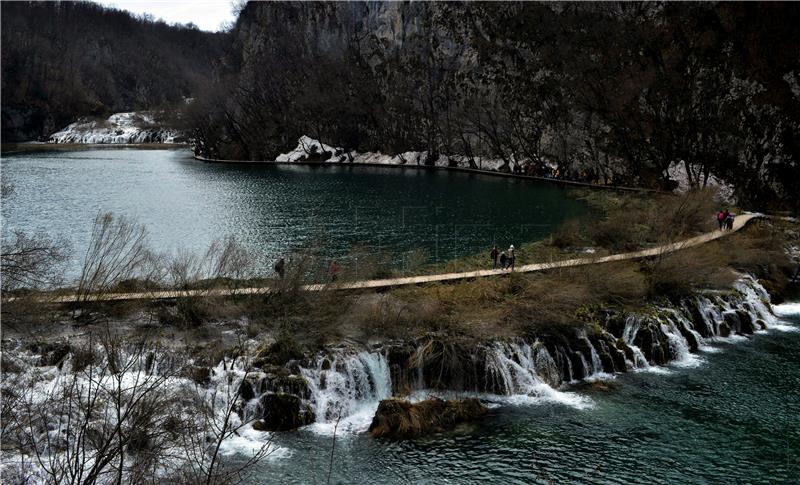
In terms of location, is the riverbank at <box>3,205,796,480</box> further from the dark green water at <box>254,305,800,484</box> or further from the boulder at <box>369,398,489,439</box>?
the dark green water at <box>254,305,800,484</box>

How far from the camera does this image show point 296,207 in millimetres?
66250

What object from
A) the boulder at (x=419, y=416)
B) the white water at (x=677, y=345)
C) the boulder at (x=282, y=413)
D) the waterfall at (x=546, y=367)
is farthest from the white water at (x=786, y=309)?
the boulder at (x=282, y=413)

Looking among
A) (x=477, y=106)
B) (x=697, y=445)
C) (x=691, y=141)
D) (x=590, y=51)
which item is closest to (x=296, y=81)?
(x=477, y=106)

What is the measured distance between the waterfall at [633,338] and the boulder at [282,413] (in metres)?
15.6

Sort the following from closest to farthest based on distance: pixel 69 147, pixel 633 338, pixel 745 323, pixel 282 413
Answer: pixel 282 413
pixel 633 338
pixel 745 323
pixel 69 147

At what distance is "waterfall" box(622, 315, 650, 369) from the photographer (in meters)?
29.0

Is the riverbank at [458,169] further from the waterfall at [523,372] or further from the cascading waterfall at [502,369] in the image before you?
the waterfall at [523,372]

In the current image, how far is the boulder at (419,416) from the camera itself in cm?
2253

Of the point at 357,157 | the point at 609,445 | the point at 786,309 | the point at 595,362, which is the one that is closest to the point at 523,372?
the point at 595,362

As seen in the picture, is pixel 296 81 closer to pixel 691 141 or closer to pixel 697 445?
pixel 691 141

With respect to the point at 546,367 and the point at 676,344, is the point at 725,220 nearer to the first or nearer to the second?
the point at 676,344

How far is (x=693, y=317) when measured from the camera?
3288cm

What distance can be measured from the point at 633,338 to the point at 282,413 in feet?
57.3

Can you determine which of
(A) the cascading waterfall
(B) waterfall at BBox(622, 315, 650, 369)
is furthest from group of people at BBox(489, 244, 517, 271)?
(A) the cascading waterfall
